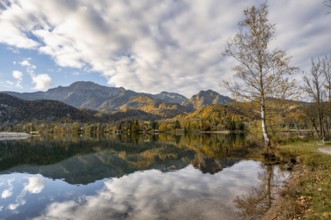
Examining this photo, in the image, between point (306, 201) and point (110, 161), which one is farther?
point (110, 161)

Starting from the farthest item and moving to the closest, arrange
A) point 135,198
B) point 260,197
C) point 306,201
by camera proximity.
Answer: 1. point 135,198
2. point 260,197
3. point 306,201

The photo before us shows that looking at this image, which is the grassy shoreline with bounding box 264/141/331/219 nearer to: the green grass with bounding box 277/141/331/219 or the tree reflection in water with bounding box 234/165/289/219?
the green grass with bounding box 277/141/331/219

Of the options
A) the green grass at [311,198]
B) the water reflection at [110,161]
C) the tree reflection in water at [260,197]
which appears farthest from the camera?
the water reflection at [110,161]

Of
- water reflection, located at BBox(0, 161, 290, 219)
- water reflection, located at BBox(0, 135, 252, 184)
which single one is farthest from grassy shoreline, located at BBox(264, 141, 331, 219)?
water reflection, located at BBox(0, 135, 252, 184)

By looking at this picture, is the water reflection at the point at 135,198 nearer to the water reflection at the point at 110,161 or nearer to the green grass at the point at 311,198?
the green grass at the point at 311,198

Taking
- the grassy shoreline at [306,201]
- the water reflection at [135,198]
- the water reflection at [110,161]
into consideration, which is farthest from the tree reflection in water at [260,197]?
the water reflection at [110,161]

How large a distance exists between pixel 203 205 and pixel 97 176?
1509 cm

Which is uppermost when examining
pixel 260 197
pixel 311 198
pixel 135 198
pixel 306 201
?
pixel 311 198

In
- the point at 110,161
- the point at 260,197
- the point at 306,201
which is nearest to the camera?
the point at 306,201

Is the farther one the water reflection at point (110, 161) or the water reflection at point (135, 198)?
the water reflection at point (110, 161)

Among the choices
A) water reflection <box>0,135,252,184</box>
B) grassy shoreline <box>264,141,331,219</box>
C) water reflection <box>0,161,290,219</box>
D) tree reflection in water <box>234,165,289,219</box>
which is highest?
grassy shoreline <box>264,141,331,219</box>

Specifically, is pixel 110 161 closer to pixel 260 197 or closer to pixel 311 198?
pixel 260 197

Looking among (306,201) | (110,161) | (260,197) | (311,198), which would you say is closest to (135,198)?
(260,197)

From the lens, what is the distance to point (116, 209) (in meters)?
12.4
